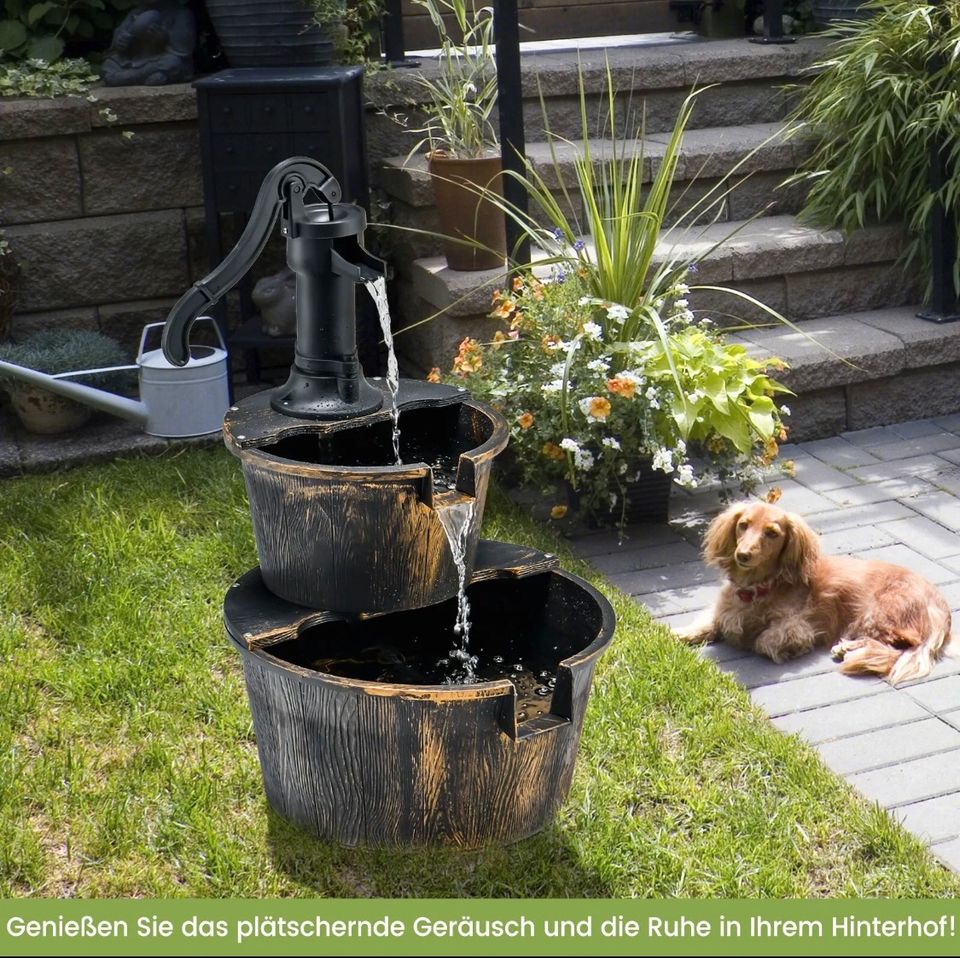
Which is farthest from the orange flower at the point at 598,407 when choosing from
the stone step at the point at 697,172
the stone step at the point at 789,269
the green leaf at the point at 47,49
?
the green leaf at the point at 47,49

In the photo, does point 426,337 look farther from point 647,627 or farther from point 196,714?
point 196,714

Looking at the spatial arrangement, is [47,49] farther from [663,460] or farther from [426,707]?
[426,707]

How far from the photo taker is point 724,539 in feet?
11.6

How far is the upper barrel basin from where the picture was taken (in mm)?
2555

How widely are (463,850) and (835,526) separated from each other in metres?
2.06

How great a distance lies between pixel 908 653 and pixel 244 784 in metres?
1.68

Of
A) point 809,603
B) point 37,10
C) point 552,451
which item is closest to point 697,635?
point 809,603

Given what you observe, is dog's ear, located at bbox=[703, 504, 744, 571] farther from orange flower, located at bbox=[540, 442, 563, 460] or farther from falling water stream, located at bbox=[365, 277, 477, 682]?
falling water stream, located at bbox=[365, 277, 477, 682]

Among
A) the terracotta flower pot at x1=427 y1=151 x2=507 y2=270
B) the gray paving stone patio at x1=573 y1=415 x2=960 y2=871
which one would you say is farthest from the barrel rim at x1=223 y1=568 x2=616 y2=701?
the terracotta flower pot at x1=427 y1=151 x2=507 y2=270

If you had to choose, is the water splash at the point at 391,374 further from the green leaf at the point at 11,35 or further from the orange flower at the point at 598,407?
the green leaf at the point at 11,35

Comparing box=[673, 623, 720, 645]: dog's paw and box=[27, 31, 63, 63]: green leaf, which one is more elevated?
box=[27, 31, 63, 63]: green leaf

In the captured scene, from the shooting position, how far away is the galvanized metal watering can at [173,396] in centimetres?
473

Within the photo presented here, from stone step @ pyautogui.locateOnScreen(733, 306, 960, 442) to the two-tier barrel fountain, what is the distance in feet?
7.45

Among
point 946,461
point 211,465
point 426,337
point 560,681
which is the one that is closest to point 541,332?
point 426,337
